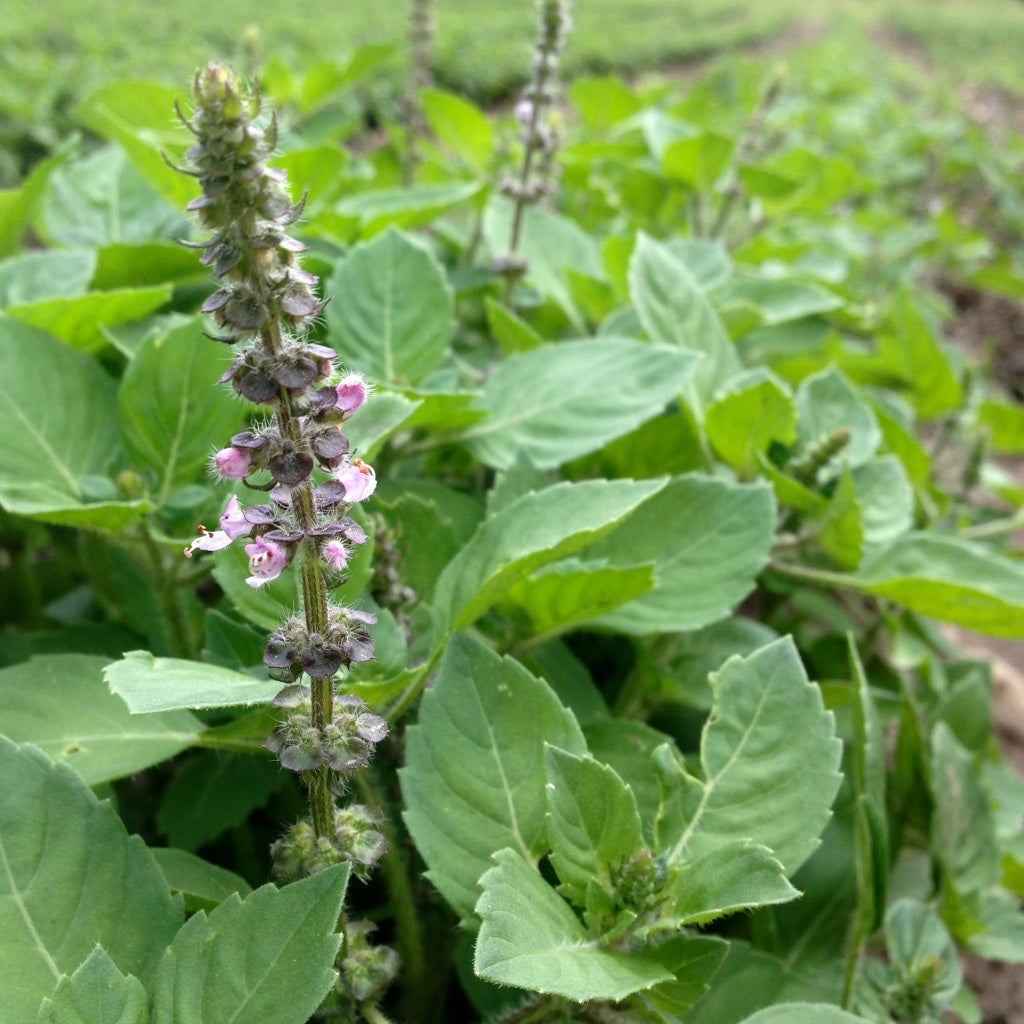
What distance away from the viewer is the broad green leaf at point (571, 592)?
1.31 meters

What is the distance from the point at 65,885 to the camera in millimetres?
1036

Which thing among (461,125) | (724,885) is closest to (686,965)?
(724,885)

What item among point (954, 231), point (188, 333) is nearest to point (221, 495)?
point (188, 333)

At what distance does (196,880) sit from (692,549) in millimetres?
878

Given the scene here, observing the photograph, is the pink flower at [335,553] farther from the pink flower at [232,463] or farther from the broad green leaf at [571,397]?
the broad green leaf at [571,397]

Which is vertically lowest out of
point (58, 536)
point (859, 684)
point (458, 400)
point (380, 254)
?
point (58, 536)

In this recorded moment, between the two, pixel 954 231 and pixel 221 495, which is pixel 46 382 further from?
pixel 954 231

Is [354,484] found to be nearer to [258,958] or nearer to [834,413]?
[258,958]

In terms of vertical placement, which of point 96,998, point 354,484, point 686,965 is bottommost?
point 686,965

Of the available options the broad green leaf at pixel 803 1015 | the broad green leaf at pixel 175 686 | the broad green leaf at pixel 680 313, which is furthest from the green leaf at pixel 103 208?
the broad green leaf at pixel 803 1015

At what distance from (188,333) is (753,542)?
95cm

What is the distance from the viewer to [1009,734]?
2.58 m

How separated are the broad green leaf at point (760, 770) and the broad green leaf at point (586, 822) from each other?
94mm

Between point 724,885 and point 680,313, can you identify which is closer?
point 724,885
